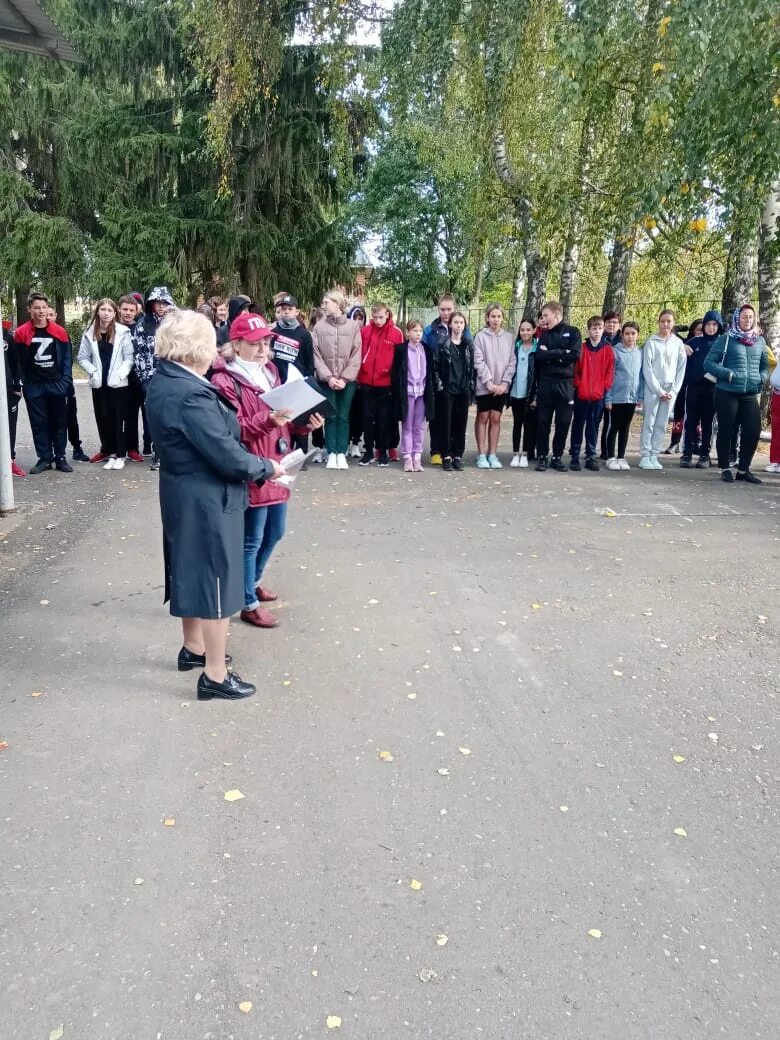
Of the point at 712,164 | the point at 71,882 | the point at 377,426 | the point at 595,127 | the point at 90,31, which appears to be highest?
the point at 90,31

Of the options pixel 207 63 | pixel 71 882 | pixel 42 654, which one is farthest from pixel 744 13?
pixel 207 63

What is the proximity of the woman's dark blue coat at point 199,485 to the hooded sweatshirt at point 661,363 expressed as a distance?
8.19 m

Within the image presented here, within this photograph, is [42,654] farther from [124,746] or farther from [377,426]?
[377,426]

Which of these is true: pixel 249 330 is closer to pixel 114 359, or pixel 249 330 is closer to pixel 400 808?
pixel 400 808

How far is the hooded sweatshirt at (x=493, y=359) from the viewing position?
36.8ft

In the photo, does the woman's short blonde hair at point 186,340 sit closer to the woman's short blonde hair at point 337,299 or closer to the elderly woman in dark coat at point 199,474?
the elderly woman in dark coat at point 199,474

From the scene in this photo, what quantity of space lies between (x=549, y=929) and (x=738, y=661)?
2.90m

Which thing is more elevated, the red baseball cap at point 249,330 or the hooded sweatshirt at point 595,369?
the red baseball cap at point 249,330

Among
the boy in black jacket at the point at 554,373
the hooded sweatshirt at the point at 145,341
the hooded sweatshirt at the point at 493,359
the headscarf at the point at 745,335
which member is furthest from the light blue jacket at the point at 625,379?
the hooded sweatshirt at the point at 145,341

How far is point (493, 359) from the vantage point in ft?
36.8

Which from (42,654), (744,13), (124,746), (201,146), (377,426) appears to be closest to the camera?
(124,746)

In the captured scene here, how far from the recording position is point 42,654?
5.32 meters

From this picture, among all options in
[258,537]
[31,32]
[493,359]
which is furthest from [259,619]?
[493,359]

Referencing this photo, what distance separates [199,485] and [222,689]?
112 cm
